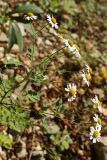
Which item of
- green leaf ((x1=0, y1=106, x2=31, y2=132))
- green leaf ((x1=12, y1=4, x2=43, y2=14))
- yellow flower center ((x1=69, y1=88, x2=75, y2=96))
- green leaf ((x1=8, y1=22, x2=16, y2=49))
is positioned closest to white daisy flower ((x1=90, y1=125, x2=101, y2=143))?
yellow flower center ((x1=69, y1=88, x2=75, y2=96))

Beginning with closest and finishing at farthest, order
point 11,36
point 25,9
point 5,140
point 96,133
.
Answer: point 96,133 → point 5,140 → point 11,36 → point 25,9

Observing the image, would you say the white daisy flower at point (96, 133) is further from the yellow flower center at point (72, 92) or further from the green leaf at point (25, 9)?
the green leaf at point (25, 9)

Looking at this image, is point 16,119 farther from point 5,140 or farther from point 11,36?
point 11,36

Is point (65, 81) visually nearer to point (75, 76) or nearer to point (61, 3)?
point (75, 76)

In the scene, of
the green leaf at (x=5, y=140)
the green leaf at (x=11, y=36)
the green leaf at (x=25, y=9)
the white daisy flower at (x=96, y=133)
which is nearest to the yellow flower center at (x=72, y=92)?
the white daisy flower at (x=96, y=133)

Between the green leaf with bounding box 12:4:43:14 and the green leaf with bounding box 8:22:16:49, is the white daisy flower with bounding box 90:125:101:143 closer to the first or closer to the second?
the green leaf with bounding box 8:22:16:49

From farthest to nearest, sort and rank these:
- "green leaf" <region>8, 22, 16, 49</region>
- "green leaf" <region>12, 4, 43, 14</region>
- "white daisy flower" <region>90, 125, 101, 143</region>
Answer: "green leaf" <region>12, 4, 43, 14</region>
"green leaf" <region>8, 22, 16, 49</region>
"white daisy flower" <region>90, 125, 101, 143</region>

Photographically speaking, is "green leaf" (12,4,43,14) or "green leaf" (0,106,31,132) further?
"green leaf" (12,4,43,14)

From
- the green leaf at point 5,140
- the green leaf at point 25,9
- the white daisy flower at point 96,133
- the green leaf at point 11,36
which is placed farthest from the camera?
the green leaf at point 25,9

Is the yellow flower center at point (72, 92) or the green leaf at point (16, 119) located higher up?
the yellow flower center at point (72, 92)

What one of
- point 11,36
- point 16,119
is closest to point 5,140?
point 16,119

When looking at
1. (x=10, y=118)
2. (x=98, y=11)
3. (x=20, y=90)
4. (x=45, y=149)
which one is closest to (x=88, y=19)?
(x=98, y=11)
